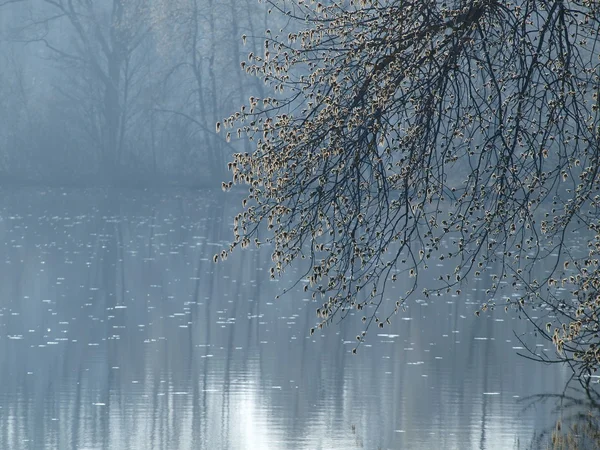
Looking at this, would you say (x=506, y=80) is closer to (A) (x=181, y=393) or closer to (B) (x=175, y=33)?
(A) (x=181, y=393)

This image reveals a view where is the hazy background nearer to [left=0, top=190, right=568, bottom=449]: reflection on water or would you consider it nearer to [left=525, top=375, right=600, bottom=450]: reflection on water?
[left=0, top=190, right=568, bottom=449]: reflection on water

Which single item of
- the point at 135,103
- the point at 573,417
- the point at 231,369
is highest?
the point at 135,103

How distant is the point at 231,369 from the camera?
13.9 meters

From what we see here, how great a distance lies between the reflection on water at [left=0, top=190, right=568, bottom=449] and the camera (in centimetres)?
1086

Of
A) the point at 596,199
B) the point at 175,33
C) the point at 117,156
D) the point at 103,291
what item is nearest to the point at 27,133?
the point at 117,156

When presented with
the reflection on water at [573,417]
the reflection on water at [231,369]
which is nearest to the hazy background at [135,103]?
the reflection on water at [231,369]

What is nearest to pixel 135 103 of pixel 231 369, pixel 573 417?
pixel 231 369

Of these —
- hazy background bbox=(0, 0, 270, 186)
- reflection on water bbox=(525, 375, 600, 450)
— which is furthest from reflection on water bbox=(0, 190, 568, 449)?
hazy background bbox=(0, 0, 270, 186)

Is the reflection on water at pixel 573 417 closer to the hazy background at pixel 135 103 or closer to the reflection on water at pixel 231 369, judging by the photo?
the reflection on water at pixel 231 369

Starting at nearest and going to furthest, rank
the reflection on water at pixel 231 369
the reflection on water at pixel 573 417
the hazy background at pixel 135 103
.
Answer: the reflection on water at pixel 573 417 → the reflection on water at pixel 231 369 → the hazy background at pixel 135 103

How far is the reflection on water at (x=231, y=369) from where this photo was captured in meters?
10.9

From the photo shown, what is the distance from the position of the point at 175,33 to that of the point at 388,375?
3430cm

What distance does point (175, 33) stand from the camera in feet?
152

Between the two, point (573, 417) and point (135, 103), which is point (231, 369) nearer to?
point (573, 417)
